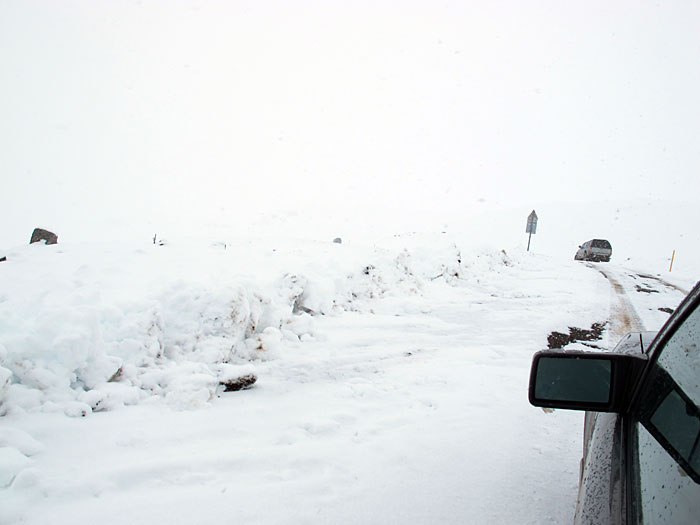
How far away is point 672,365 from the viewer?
118 cm

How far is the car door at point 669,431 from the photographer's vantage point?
931mm

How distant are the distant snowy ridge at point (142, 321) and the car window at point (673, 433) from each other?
3100 millimetres

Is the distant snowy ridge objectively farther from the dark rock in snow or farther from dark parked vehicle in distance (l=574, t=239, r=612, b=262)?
dark parked vehicle in distance (l=574, t=239, r=612, b=262)

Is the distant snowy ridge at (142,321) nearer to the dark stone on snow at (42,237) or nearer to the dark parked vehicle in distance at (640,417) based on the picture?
the dark parked vehicle in distance at (640,417)

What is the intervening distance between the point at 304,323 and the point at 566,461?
342 centimetres

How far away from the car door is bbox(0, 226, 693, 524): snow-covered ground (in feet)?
4.21

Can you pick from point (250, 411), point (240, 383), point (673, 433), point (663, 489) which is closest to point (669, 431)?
point (673, 433)

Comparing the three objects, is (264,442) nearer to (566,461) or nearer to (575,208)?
(566,461)

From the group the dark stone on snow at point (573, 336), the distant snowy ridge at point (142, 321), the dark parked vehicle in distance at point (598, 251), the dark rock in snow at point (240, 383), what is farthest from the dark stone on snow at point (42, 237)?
the dark parked vehicle in distance at point (598, 251)

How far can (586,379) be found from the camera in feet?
4.58

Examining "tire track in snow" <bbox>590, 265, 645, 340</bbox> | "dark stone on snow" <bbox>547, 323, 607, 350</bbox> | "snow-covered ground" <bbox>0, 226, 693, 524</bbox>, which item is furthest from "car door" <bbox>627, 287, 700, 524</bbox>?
"tire track in snow" <bbox>590, 265, 645, 340</bbox>

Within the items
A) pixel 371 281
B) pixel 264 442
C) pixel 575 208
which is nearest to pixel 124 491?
pixel 264 442

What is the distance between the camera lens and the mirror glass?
4.52 ft

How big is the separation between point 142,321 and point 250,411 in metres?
1.54
